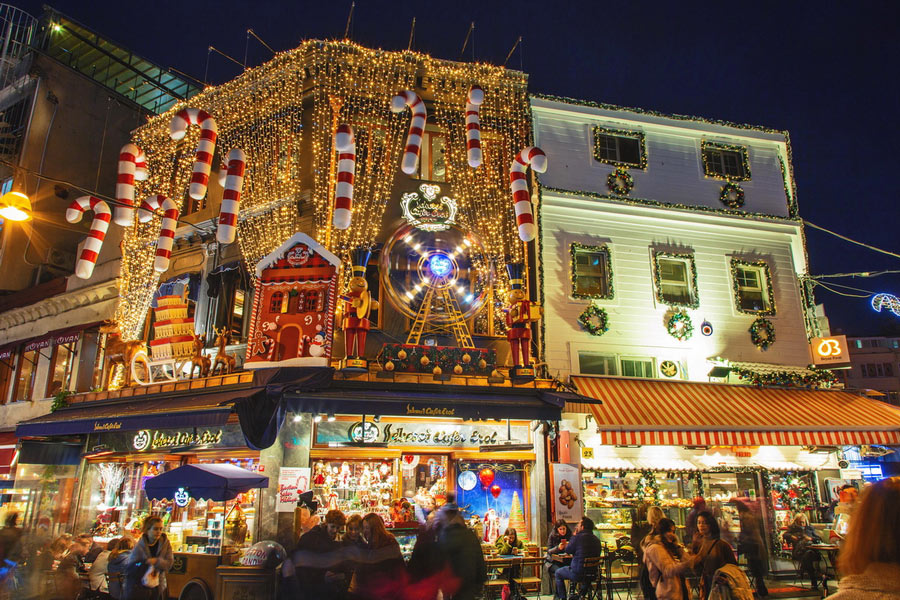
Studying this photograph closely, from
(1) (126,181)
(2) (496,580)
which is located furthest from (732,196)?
(1) (126,181)

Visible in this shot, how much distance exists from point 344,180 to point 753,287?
11.6 meters

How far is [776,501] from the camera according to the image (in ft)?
47.6

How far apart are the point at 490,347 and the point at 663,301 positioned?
15.8 feet

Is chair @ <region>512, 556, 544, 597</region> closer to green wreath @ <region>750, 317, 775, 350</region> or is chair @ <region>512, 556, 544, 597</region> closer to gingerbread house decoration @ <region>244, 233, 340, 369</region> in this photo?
gingerbread house decoration @ <region>244, 233, 340, 369</region>

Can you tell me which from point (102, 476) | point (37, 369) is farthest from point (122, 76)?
point (102, 476)

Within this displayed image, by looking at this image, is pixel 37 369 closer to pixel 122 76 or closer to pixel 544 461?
pixel 122 76

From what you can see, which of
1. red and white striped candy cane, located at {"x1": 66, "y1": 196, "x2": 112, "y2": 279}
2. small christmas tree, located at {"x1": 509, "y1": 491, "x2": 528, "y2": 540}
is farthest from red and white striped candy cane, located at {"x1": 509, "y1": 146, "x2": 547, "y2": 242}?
red and white striped candy cane, located at {"x1": 66, "y1": 196, "x2": 112, "y2": 279}

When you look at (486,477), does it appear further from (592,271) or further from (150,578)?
(150,578)

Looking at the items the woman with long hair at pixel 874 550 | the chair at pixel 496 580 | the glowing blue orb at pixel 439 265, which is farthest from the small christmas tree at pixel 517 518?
the woman with long hair at pixel 874 550

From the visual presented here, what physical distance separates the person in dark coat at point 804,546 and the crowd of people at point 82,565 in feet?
39.8

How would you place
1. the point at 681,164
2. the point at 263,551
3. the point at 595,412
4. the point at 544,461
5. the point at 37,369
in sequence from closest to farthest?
the point at 263,551 → the point at 595,412 → the point at 544,461 → the point at 681,164 → the point at 37,369

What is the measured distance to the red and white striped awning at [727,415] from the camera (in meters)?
12.7

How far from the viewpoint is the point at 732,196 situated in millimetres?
16844

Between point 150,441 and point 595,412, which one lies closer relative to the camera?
point 595,412
